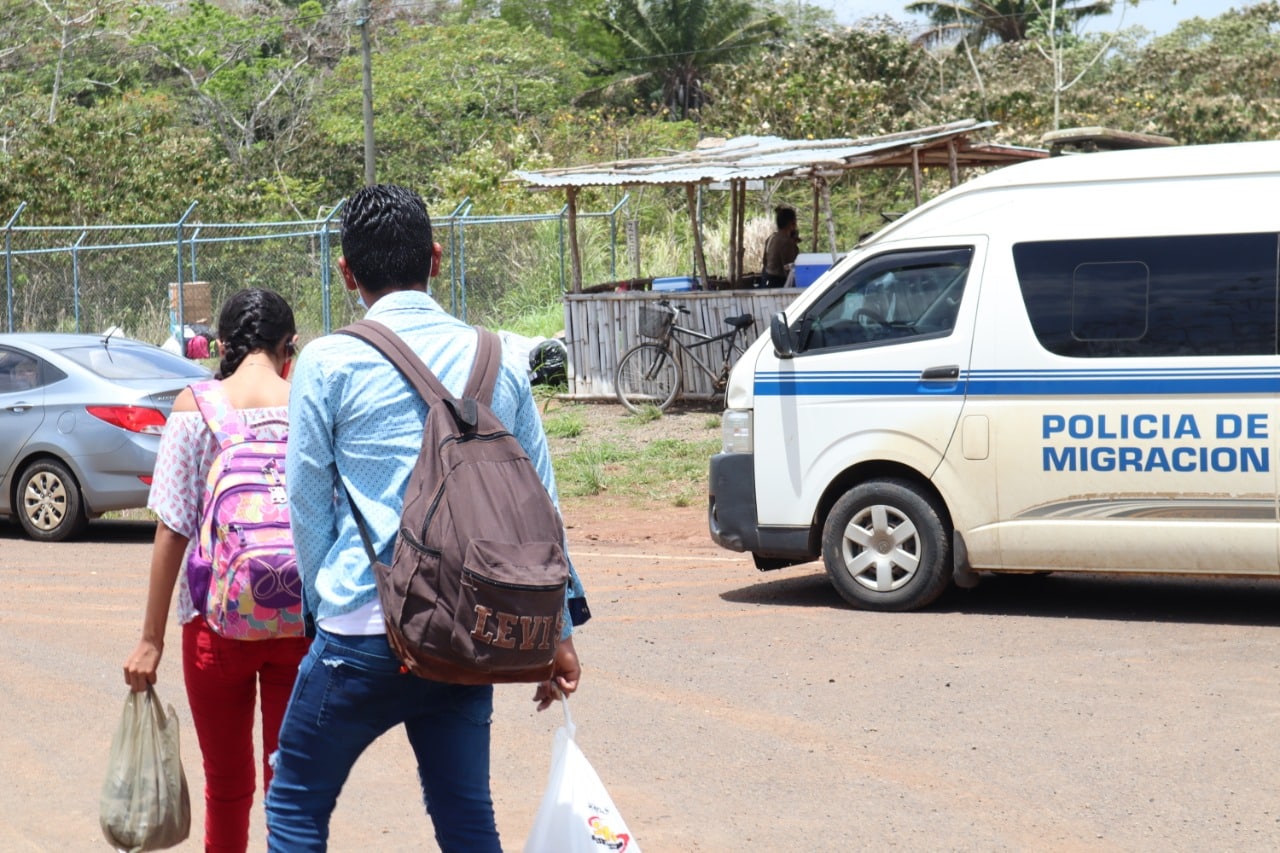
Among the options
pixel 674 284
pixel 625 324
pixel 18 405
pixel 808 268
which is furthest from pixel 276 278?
pixel 18 405

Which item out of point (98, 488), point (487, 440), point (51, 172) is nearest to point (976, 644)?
point (487, 440)

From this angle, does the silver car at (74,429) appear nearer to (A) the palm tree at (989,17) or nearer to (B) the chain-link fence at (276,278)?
(B) the chain-link fence at (276,278)

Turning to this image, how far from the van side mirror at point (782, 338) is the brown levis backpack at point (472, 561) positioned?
18.8ft

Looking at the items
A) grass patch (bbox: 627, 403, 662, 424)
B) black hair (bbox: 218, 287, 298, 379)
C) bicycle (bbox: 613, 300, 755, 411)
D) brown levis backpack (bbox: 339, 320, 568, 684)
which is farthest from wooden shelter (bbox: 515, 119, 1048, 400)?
brown levis backpack (bbox: 339, 320, 568, 684)

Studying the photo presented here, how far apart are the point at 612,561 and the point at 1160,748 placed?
5.18 m

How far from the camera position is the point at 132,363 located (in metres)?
12.4

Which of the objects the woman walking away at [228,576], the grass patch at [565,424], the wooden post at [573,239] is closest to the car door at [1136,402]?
the woman walking away at [228,576]

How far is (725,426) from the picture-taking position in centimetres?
909

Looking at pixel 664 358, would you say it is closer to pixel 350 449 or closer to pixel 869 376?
pixel 869 376

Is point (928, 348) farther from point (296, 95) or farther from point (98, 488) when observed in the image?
point (296, 95)

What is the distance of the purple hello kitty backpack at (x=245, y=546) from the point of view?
148 inches

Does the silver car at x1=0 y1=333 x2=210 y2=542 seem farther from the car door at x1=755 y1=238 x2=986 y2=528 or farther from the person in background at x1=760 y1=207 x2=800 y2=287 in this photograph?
the person in background at x1=760 y1=207 x2=800 y2=287

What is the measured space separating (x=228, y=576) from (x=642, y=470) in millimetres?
10784

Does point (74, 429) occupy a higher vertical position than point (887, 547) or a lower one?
higher
